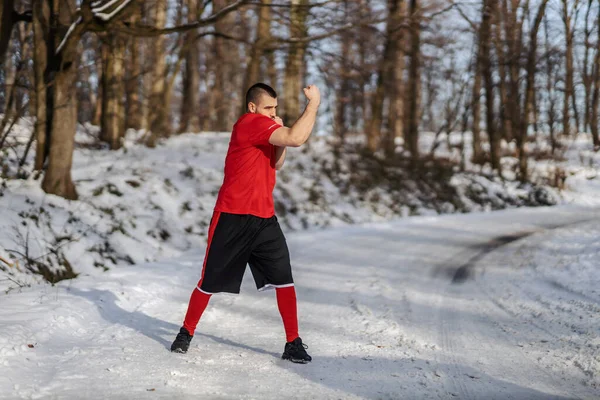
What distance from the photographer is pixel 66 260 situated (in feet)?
23.8

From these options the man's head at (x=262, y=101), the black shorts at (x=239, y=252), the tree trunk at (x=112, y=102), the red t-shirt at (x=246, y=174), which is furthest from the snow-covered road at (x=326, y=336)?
the tree trunk at (x=112, y=102)

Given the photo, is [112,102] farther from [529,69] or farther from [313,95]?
[529,69]

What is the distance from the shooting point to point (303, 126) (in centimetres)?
371

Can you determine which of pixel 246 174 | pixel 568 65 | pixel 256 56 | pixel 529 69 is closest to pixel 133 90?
pixel 256 56

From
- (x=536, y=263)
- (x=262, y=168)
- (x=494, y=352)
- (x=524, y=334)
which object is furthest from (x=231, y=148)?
(x=536, y=263)

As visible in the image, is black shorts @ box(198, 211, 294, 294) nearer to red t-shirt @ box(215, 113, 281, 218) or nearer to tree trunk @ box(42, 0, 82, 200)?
red t-shirt @ box(215, 113, 281, 218)

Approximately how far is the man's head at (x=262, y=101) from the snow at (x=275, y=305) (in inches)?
69.9

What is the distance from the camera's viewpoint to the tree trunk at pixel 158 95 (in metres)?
15.4

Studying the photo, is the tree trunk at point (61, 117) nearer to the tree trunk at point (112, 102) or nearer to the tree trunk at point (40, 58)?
the tree trunk at point (40, 58)

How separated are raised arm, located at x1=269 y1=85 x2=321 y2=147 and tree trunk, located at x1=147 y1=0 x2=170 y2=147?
37.6 ft

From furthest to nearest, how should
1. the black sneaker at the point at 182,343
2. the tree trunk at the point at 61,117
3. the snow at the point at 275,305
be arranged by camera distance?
the tree trunk at the point at 61,117 < the black sneaker at the point at 182,343 < the snow at the point at 275,305

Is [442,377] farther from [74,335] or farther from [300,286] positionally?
[300,286]

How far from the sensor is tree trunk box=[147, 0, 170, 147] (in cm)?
1544

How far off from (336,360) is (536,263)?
4892 mm
